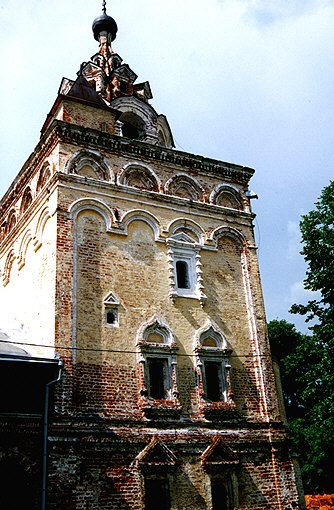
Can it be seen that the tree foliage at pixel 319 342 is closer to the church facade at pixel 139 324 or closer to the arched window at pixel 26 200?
the church facade at pixel 139 324

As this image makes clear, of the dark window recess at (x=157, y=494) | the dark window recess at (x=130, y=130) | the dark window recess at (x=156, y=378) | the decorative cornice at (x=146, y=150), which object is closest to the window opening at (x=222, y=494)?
the dark window recess at (x=157, y=494)

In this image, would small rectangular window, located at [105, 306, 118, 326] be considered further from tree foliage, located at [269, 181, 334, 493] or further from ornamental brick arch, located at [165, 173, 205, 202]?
tree foliage, located at [269, 181, 334, 493]

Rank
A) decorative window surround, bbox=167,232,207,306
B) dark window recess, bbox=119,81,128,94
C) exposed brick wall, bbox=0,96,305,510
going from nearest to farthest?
exposed brick wall, bbox=0,96,305,510 → decorative window surround, bbox=167,232,207,306 → dark window recess, bbox=119,81,128,94

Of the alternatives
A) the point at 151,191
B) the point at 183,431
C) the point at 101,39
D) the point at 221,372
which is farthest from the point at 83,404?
the point at 101,39

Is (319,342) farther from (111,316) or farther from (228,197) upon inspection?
(111,316)

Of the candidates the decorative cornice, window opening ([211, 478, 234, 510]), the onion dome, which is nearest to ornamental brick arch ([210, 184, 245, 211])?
the decorative cornice

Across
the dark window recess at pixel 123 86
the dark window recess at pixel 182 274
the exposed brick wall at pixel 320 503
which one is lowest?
the exposed brick wall at pixel 320 503

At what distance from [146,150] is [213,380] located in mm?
6109

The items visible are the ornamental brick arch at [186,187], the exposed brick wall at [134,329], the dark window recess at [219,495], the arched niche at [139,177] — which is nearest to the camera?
the exposed brick wall at [134,329]

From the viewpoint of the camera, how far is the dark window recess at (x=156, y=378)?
1219cm

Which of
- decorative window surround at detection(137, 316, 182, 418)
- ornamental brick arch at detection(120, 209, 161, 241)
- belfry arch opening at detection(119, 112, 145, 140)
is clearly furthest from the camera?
belfry arch opening at detection(119, 112, 145, 140)

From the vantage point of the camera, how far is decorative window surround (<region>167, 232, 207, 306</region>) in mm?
13539

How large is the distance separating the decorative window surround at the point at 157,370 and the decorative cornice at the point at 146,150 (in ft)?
14.8

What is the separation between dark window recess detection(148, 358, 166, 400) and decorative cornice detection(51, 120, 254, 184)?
541cm
